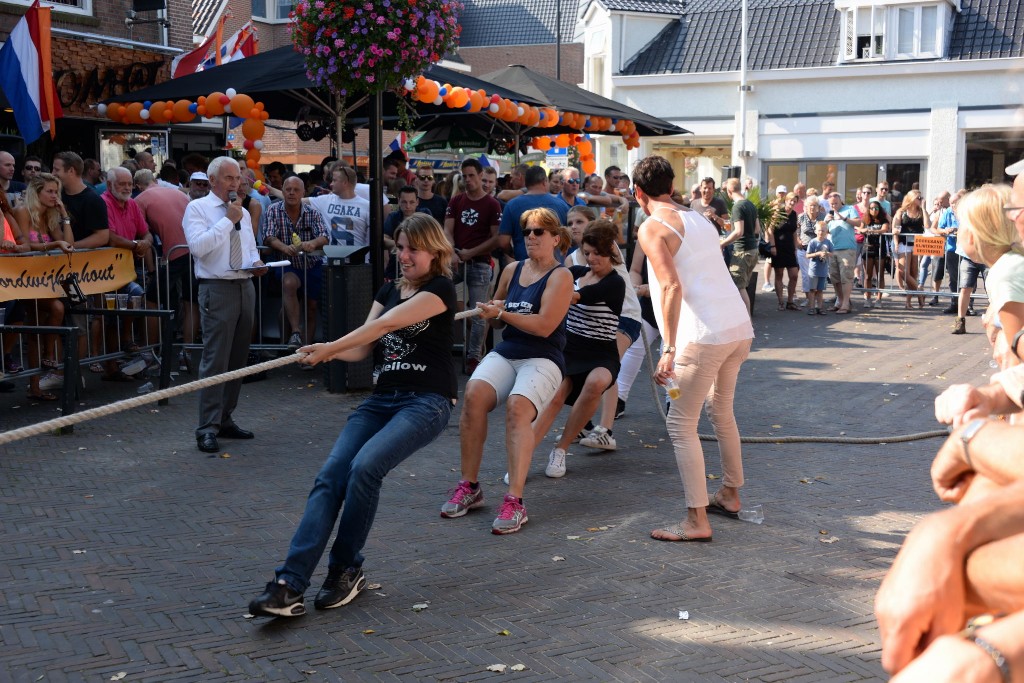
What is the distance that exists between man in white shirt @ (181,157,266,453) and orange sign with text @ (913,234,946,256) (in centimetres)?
1248

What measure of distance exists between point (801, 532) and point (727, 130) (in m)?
31.2

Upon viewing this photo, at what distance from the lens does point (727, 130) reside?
3581 centimetres

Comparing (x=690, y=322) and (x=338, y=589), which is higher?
(x=690, y=322)

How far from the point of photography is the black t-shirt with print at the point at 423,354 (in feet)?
17.2

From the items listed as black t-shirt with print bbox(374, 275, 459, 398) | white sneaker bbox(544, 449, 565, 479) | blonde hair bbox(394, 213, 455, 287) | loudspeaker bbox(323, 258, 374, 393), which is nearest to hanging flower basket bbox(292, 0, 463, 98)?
loudspeaker bbox(323, 258, 374, 393)

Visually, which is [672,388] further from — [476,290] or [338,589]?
[476,290]

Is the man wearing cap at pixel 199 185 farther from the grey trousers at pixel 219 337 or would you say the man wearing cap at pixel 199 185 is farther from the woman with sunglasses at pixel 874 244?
the woman with sunglasses at pixel 874 244

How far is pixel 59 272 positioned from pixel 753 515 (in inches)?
233

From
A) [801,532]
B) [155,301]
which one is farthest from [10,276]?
[801,532]

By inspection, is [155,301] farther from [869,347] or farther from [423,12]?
[869,347]

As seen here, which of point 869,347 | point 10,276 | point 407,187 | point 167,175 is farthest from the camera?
point 869,347

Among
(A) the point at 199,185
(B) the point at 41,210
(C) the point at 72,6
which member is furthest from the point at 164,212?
(C) the point at 72,6

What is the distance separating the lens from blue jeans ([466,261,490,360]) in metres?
11.2

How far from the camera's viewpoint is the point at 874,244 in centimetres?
1891
